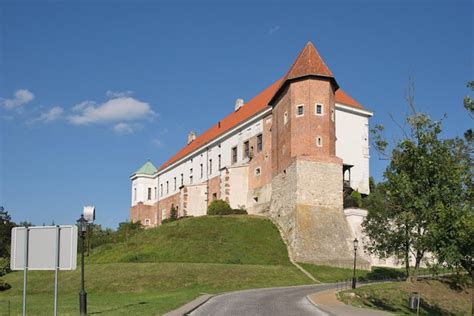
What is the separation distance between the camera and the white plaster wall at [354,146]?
56.8 meters

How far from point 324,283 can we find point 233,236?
40.8ft

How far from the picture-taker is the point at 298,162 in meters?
47.4

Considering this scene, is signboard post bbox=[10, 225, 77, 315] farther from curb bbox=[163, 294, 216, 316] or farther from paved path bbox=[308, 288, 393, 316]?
paved path bbox=[308, 288, 393, 316]

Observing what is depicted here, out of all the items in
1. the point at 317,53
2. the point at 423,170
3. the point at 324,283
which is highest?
the point at 317,53

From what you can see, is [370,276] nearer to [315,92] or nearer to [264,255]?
[264,255]

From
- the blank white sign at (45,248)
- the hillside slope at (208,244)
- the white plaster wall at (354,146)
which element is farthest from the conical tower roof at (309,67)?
the blank white sign at (45,248)

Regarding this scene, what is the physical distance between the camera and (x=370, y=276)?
3959 cm

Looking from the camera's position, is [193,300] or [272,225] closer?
[193,300]

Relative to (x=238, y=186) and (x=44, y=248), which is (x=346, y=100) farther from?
(x=44, y=248)

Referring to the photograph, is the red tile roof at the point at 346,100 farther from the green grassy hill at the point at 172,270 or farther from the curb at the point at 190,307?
the curb at the point at 190,307

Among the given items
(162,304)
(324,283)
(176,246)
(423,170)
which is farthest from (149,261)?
(423,170)

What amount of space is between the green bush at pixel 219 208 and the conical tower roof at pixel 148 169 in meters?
36.1

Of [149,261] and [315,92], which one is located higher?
[315,92]

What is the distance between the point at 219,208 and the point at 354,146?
14556mm
